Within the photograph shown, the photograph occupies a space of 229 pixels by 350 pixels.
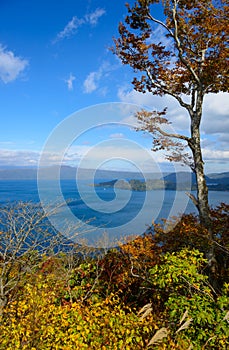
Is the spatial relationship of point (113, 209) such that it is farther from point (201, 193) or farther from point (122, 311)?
point (122, 311)

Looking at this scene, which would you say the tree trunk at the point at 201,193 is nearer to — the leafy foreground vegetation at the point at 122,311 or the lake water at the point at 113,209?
the leafy foreground vegetation at the point at 122,311

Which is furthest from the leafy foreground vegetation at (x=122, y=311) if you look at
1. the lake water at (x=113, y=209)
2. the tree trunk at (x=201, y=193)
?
the lake water at (x=113, y=209)

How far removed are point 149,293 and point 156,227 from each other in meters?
3.24

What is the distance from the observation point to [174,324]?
458 cm

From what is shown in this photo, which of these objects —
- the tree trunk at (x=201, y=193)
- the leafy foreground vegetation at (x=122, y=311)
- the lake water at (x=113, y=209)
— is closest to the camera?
the leafy foreground vegetation at (x=122, y=311)

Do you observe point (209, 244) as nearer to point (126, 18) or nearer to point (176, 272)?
point (176, 272)

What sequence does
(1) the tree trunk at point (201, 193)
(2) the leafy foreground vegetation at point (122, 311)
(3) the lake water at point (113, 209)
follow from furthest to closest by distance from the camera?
(3) the lake water at point (113, 209)
(1) the tree trunk at point (201, 193)
(2) the leafy foreground vegetation at point (122, 311)

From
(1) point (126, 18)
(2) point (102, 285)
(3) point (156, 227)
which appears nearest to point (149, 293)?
(2) point (102, 285)

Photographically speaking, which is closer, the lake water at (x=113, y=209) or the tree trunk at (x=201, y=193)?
the tree trunk at (x=201, y=193)

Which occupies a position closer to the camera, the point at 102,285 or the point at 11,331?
the point at 11,331

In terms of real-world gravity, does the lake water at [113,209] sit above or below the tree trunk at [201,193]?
below

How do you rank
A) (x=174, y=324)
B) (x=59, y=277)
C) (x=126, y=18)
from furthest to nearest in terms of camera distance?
(x=126, y=18), (x=59, y=277), (x=174, y=324)

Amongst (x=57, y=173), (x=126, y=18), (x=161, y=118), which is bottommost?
(x=57, y=173)

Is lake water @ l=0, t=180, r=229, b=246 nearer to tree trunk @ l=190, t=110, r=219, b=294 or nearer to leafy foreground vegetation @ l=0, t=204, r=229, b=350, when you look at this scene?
tree trunk @ l=190, t=110, r=219, b=294
